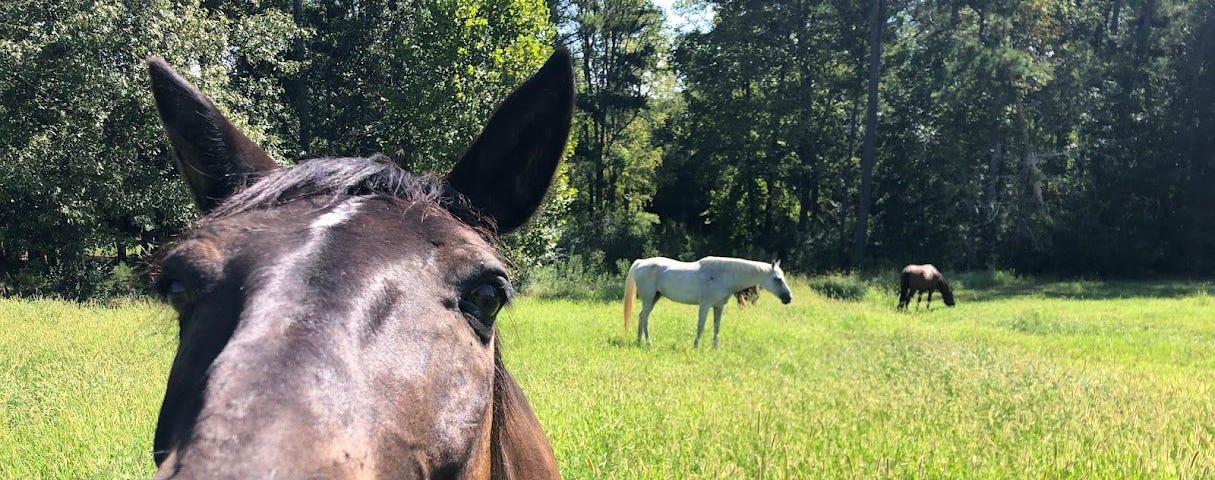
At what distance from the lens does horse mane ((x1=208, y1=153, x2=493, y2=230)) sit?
1671mm

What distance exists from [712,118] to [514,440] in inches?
1221

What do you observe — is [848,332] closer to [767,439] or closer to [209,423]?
[767,439]

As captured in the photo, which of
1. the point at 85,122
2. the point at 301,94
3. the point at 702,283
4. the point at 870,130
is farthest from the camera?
the point at 870,130

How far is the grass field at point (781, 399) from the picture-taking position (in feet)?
13.9

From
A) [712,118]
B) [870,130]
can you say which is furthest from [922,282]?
[712,118]

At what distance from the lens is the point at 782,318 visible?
13852mm

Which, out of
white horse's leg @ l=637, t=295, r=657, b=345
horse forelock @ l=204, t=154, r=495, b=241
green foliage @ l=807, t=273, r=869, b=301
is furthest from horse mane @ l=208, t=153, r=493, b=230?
green foliage @ l=807, t=273, r=869, b=301

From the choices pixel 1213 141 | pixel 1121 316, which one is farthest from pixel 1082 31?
pixel 1121 316

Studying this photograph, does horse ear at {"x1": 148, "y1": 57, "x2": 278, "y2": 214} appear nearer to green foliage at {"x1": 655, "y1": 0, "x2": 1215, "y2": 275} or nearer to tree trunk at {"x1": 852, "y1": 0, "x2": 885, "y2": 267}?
tree trunk at {"x1": 852, "y1": 0, "x2": 885, "y2": 267}

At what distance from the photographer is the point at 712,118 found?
3216 centimetres

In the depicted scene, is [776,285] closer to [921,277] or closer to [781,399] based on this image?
[781,399]

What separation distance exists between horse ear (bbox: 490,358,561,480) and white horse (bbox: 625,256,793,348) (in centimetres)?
801

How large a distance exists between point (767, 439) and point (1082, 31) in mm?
37140

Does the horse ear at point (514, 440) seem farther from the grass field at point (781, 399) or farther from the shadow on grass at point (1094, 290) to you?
the shadow on grass at point (1094, 290)
